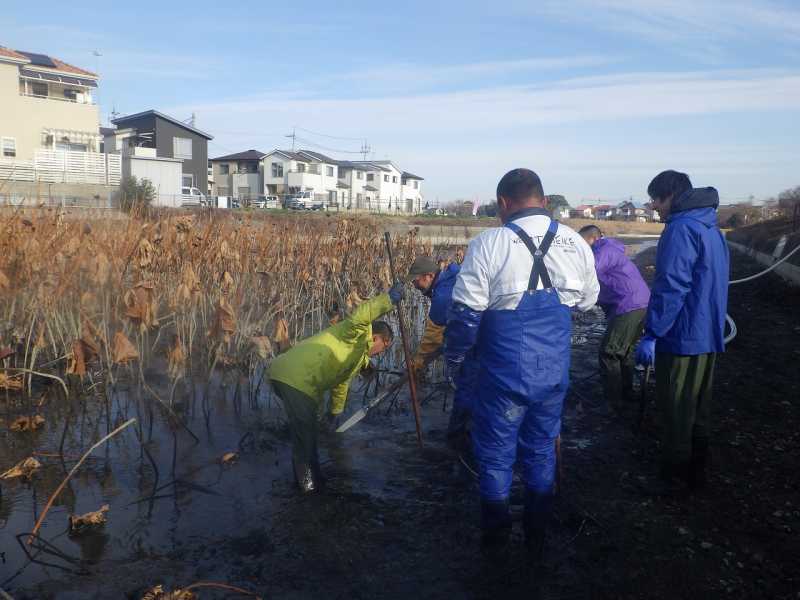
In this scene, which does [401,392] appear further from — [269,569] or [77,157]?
[77,157]

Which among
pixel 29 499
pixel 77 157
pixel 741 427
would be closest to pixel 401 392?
pixel 741 427

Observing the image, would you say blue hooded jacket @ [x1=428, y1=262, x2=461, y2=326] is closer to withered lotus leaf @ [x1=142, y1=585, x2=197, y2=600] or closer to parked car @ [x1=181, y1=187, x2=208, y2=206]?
withered lotus leaf @ [x1=142, y1=585, x2=197, y2=600]

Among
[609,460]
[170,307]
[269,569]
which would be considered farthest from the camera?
[170,307]

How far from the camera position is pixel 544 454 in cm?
323

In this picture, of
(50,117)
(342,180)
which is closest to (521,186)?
(50,117)

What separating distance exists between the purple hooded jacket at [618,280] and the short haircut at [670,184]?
1.62 m

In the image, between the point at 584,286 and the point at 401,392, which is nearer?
the point at 584,286

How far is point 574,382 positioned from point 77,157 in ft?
94.2

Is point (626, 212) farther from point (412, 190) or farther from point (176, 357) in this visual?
point (176, 357)

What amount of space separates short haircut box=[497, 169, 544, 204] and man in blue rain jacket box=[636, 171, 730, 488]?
1.14 metres

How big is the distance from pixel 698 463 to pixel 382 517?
6.73 feet

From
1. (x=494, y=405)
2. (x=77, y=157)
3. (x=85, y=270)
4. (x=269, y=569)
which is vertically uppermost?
(x=77, y=157)

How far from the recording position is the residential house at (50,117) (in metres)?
28.7

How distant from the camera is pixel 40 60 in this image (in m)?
33.5
